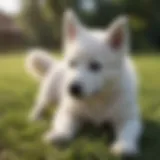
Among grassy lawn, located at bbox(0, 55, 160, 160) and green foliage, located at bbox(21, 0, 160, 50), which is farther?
green foliage, located at bbox(21, 0, 160, 50)

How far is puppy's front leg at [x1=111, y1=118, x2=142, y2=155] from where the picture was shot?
1.02 m

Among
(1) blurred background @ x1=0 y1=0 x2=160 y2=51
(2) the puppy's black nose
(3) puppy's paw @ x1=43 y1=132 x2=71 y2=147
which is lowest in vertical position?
(3) puppy's paw @ x1=43 y1=132 x2=71 y2=147

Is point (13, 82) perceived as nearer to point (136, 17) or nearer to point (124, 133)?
point (124, 133)

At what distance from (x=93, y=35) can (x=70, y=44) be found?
0.07 meters

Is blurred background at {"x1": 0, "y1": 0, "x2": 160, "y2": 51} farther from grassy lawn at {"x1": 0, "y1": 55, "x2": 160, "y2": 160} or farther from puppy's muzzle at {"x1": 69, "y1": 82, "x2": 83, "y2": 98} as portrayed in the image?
puppy's muzzle at {"x1": 69, "y1": 82, "x2": 83, "y2": 98}

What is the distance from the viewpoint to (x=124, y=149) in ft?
3.35

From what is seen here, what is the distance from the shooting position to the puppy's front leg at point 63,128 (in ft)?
3.61

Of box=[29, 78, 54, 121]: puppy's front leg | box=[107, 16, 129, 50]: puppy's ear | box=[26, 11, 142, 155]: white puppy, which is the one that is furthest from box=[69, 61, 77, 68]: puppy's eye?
box=[29, 78, 54, 121]: puppy's front leg

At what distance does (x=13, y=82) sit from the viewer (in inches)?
70.8

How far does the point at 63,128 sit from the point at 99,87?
0.16 metres

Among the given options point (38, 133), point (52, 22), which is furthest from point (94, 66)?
point (52, 22)

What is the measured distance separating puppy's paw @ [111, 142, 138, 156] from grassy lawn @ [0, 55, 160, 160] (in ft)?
0.06

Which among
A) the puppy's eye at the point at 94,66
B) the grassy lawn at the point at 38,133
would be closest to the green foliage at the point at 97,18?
the grassy lawn at the point at 38,133

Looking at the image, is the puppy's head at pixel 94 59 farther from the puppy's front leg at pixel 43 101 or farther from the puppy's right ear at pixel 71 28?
the puppy's front leg at pixel 43 101
